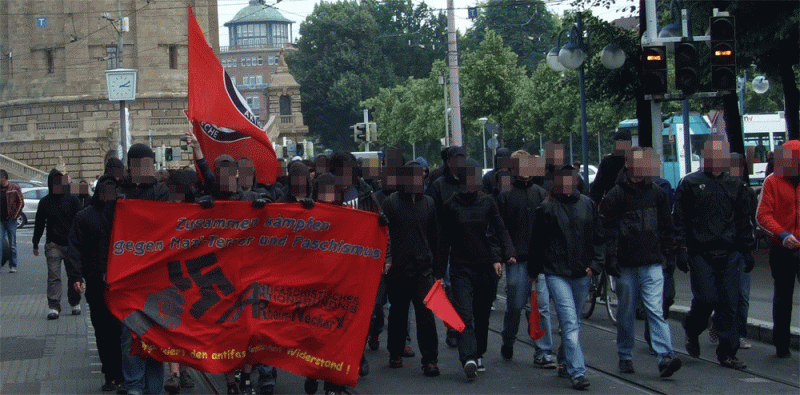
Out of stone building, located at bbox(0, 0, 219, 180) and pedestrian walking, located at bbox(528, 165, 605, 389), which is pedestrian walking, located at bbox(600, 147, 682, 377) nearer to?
pedestrian walking, located at bbox(528, 165, 605, 389)

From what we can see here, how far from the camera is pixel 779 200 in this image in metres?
9.19

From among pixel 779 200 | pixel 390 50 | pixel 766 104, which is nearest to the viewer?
pixel 779 200

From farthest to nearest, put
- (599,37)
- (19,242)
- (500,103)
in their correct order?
(500,103) < (19,242) < (599,37)

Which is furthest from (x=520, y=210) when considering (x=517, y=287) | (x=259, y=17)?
(x=259, y=17)

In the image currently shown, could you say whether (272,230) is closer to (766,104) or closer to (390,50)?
(766,104)

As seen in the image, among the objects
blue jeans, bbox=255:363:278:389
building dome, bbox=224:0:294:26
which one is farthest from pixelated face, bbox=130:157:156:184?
building dome, bbox=224:0:294:26

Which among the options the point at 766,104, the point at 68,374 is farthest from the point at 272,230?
the point at 766,104

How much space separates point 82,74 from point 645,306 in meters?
56.4

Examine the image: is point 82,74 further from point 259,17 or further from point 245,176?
point 259,17

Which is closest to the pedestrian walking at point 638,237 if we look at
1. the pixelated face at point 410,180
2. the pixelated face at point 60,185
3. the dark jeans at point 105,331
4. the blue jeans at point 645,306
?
the blue jeans at point 645,306

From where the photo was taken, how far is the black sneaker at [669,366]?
8398 millimetres

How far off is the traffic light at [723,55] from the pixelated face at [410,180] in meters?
5.74

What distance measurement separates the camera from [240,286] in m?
7.75

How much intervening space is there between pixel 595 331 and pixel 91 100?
53.1 m
